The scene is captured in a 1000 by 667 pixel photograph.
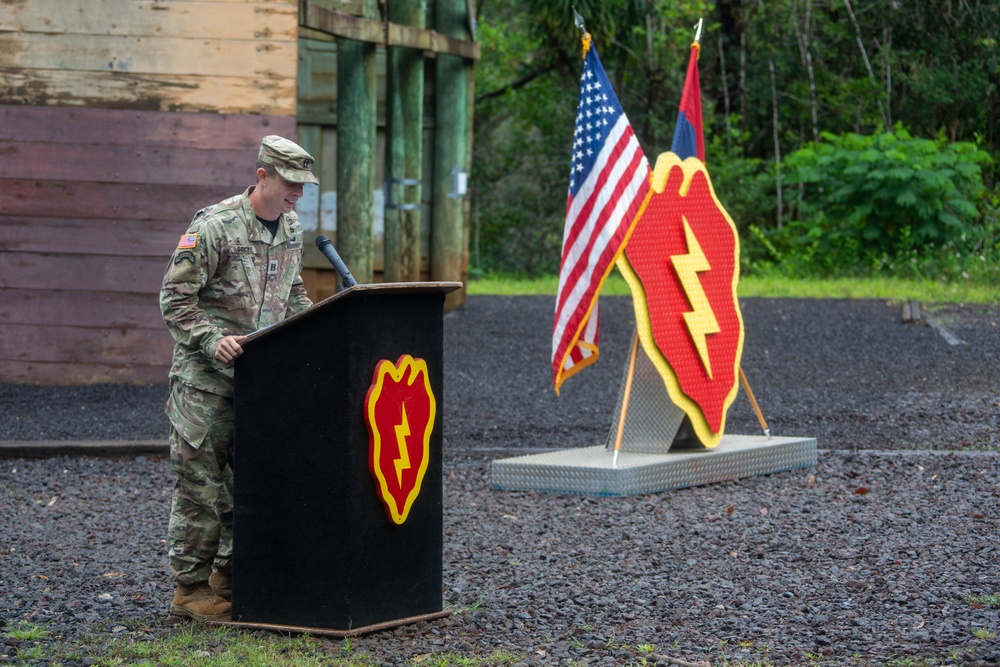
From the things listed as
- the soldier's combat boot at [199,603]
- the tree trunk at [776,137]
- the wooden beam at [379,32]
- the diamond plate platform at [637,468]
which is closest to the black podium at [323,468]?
the soldier's combat boot at [199,603]

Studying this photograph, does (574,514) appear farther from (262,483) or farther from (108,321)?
(108,321)

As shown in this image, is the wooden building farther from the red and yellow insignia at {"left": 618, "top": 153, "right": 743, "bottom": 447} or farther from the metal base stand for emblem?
the metal base stand for emblem

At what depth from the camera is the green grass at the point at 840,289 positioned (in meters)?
17.5

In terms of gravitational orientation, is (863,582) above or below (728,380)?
below

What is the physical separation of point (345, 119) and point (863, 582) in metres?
8.90

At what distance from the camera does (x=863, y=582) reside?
5391 mm

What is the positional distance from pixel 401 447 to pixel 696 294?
346 cm

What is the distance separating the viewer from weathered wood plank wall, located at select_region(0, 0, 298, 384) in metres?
10.3

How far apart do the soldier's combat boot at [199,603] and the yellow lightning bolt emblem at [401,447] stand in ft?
2.60

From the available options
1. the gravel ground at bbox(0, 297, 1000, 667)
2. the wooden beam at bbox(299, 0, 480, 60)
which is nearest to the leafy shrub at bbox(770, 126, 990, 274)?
the wooden beam at bbox(299, 0, 480, 60)

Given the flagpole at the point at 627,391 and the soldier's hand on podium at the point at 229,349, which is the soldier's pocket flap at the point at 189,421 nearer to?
the soldier's hand on podium at the point at 229,349

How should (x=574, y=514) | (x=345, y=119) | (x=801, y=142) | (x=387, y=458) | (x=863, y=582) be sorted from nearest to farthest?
1. (x=387, y=458)
2. (x=863, y=582)
3. (x=574, y=514)
4. (x=345, y=119)
5. (x=801, y=142)

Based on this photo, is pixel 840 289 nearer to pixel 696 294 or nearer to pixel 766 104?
pixel 766 104

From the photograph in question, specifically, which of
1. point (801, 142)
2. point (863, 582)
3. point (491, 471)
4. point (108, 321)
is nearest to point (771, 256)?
point (801, 142)
